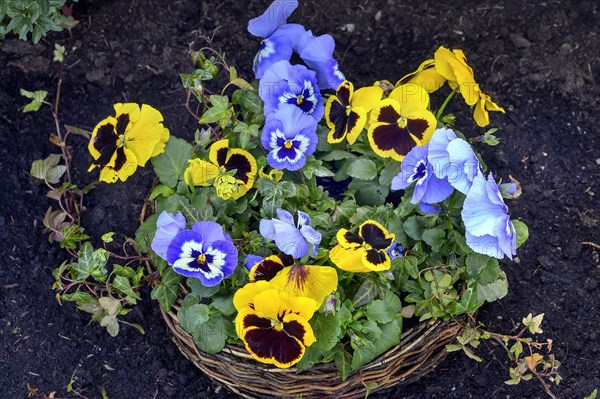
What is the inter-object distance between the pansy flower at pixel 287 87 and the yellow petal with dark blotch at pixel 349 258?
0.48 meters

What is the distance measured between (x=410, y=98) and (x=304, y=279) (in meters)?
0.61

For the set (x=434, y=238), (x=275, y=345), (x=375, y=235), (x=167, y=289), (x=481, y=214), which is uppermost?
(x=481, y=214)

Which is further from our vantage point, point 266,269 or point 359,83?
point 359,83

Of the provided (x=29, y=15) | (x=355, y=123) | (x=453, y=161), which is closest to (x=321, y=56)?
(x=355, y=123)

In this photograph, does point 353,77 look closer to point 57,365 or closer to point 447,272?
point 447,272

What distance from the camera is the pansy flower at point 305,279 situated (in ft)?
7.10

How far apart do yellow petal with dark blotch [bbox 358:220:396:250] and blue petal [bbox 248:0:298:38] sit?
26.7 inches

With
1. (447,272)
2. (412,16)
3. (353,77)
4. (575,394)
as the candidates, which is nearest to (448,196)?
(447,272)

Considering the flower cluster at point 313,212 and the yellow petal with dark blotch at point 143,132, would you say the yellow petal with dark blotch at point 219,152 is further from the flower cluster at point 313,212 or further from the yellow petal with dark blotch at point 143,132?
the yellow petal with dark blotch at point 143,132

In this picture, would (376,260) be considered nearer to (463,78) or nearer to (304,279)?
(304,279)

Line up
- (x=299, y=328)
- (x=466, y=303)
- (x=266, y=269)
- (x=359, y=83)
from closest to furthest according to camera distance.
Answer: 1. (x=299, y=328)
2. (x=266, y=269)
3. (x=466, y=303)
4. (x=359, y=83)

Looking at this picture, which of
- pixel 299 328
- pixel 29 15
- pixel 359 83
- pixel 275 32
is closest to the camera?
pixel 299 328

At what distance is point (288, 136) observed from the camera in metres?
2.38

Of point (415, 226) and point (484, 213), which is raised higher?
point (484, 213)
